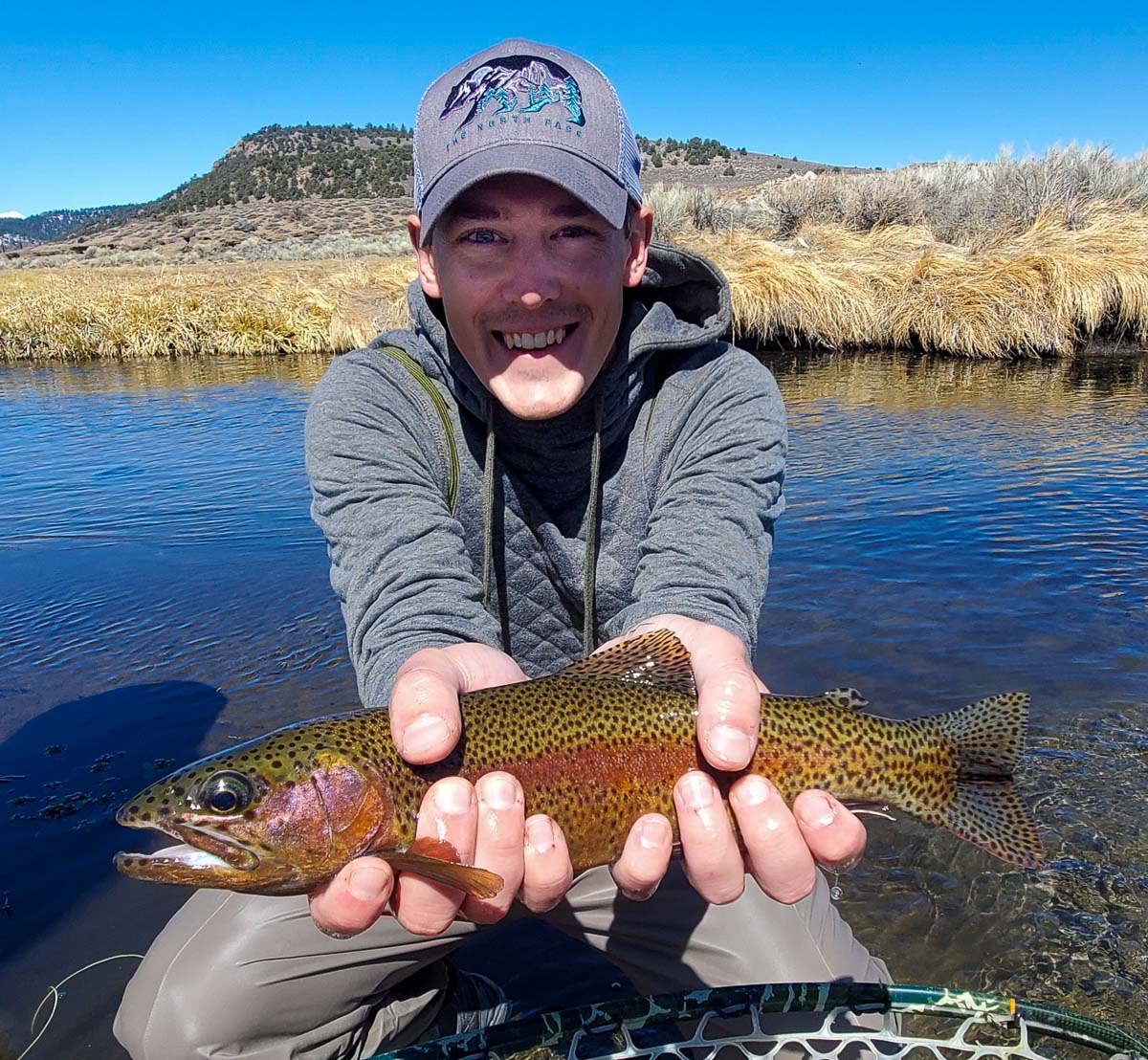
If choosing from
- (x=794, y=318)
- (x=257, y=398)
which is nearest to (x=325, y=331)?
(x=257, y=398)

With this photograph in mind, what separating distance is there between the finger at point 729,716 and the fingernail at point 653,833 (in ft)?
0.70

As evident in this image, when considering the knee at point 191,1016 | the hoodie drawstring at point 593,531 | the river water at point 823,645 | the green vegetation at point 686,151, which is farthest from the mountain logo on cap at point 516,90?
the green vegetation at point 686,151

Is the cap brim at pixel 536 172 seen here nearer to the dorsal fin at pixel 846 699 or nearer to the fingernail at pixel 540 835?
the dorsal fin at pixel 846 699

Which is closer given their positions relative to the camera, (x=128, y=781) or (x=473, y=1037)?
(x=473, y=1037)

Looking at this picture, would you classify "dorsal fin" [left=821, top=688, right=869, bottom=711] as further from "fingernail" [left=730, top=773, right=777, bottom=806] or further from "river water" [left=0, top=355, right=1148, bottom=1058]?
"river water" [left=0, top=355, right=1148, bottom=1058]

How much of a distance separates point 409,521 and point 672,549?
88cm

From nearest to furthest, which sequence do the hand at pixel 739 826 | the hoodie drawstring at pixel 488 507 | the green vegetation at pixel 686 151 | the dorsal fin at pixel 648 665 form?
the hand at pixel 739 826, the dorsal fin at pixel 648 665, the hoodie drawstring at pixel 488 507, the green vegetation at pixel 686 151

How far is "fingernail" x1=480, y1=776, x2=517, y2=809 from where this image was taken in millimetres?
2252

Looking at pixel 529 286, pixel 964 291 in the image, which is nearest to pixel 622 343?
pixel 529 286

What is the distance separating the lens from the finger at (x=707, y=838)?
2.30 metres

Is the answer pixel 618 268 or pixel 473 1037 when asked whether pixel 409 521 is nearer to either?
pixel 618 268

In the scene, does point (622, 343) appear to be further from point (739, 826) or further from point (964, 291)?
point (964, 291)

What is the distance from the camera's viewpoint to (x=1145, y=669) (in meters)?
6.07

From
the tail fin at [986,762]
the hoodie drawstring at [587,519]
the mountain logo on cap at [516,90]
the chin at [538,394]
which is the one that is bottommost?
the tail fin at [986,762]
